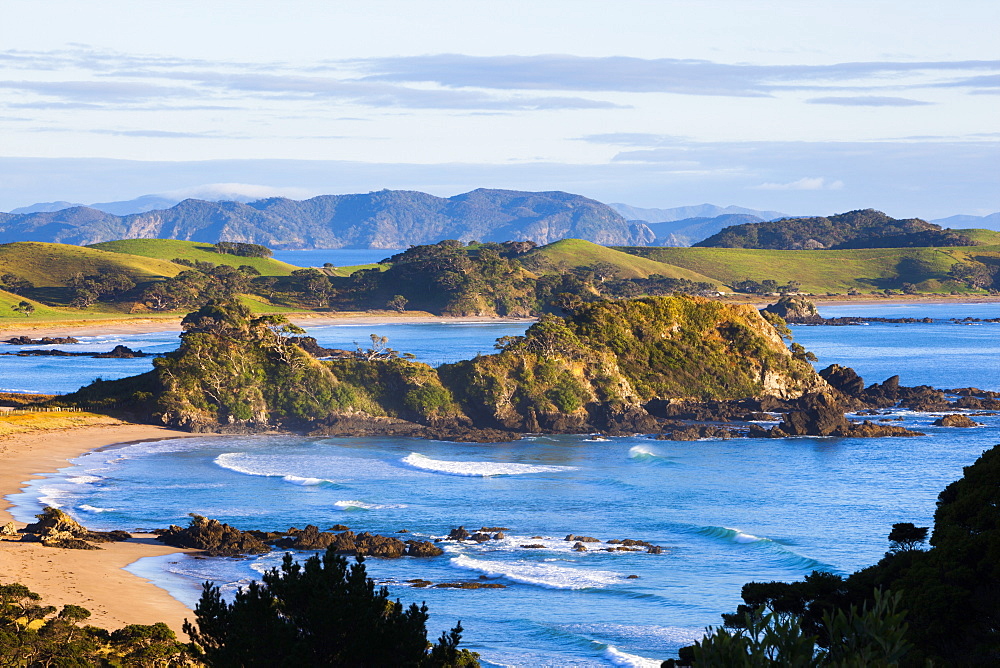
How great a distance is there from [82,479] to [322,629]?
3922cm

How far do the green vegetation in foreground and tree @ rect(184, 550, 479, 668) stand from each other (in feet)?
175

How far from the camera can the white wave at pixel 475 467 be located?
57575 millimetres

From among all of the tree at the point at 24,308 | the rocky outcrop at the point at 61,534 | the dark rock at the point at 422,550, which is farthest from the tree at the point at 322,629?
the tree at the point at 24,308

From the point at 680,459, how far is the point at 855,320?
130142 millimetres

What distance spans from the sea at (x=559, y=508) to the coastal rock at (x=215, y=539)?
0.98 meters

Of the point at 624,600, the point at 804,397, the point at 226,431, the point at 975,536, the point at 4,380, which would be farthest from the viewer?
the point at 4,380

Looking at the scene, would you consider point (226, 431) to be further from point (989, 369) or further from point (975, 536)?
point (989, 369)

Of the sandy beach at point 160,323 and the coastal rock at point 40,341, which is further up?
the sandy beach at point 160,323

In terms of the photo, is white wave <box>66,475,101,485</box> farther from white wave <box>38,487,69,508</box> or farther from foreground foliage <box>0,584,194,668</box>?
foreground foliage <box>0,584,194,668</box>

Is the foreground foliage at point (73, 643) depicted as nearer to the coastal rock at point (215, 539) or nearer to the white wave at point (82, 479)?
the coastal rock at point (215, 539)

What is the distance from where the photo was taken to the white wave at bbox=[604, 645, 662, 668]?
1123 inches

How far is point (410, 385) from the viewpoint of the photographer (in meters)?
72.5

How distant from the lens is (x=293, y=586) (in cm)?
1870

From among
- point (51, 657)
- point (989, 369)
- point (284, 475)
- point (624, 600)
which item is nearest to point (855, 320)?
point (989, 369)
